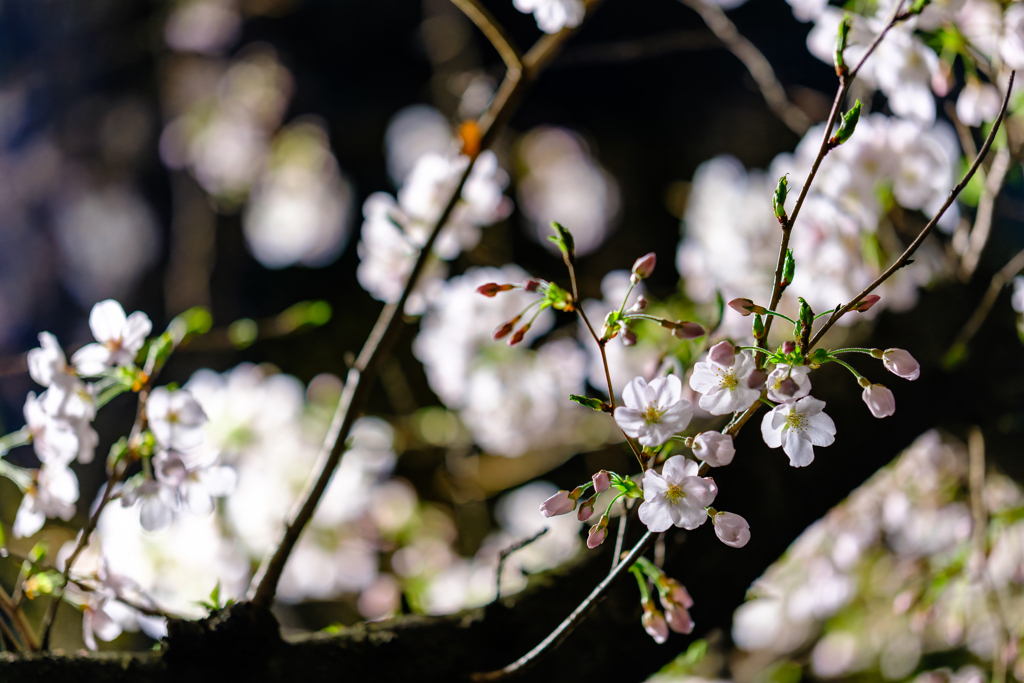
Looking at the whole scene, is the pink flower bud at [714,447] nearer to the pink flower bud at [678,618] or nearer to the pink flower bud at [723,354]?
the pink flower bud at [723,354]

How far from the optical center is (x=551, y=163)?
3.46m

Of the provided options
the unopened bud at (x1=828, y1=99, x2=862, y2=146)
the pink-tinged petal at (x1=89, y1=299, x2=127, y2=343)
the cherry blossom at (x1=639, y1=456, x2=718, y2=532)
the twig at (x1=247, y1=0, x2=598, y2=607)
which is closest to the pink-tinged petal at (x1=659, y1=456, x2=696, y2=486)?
the cherry blossom at (x1=639, y1=456, x2=718, y2=532)

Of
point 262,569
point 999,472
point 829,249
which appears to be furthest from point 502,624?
point 999,472

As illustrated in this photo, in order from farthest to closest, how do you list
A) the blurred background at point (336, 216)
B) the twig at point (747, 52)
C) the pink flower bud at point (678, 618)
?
the blurred background at point (336, 216), the twig at point (747, 52), the pink flower bud at point (678, 618)

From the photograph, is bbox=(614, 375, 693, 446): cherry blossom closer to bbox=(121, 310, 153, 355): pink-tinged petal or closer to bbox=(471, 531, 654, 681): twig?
bbox=(471, 531, 654, 681): twig

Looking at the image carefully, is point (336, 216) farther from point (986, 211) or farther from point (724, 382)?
point (724, 382)

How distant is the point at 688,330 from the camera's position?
0.40 m

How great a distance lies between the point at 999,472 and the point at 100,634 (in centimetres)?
123

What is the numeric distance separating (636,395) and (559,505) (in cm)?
9

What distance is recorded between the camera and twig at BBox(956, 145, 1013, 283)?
761 millimetres

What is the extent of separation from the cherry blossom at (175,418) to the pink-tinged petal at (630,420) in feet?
1.28

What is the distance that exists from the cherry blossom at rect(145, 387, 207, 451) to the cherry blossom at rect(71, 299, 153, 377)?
4 cm

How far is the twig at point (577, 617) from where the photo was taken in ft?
1.41

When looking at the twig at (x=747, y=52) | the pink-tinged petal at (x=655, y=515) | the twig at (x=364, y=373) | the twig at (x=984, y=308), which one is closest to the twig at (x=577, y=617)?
the pink-tinged petal at (x=655, y=515)
